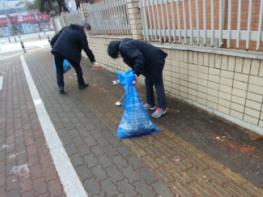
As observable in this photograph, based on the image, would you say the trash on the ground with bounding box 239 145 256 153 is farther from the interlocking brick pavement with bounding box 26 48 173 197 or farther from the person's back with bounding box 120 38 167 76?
the person's back with bounding box 120 38 167 76

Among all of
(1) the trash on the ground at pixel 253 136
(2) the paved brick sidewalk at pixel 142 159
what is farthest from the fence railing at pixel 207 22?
(2) the paved brick sidewalk at pixel 142 159

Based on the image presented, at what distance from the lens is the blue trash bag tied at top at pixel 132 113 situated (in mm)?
3473

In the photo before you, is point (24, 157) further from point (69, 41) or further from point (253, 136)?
point (253, 136)

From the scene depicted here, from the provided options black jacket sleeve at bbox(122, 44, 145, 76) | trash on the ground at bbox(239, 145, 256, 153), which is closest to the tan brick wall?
trash on the ground at bbox(239, 145, 256, 153)

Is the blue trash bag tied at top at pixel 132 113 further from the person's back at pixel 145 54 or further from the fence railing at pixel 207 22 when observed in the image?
the fence railing at pixel 207 22

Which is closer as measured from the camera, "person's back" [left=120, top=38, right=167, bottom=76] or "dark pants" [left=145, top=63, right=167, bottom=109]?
"person's back" [left=120, top=38, right=167, bottom=76]

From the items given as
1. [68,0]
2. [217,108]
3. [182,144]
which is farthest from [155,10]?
[68,0]

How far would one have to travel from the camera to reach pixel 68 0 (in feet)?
49.1

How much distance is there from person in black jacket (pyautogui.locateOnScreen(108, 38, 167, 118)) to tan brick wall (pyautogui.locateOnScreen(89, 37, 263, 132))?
553 millimetres

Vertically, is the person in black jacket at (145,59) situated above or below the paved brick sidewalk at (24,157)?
above

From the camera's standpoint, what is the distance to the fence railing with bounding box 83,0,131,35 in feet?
19.8

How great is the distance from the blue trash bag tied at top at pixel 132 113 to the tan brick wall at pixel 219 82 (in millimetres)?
1111

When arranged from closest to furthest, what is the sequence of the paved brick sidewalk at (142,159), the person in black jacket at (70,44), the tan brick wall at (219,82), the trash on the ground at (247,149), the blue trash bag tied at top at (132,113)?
the paved brick sidewalk at (142,159), the trash on the ground at (247,149), the tan brick wall at (219,82), the blue trash bag tied at top at (132,113), the person in black jacket at (70,44)

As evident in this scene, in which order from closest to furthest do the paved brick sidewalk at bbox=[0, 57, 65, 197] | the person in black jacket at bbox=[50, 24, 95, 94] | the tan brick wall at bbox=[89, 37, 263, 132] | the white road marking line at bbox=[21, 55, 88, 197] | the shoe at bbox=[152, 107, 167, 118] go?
the white road marking line at bbox=[21, 55, 88, 197] < the paved brick sidewalk at bbox=[0, 57, 65, 197] < the tan brick wall at bbox=[89, 37, 263, 132] < the shoe at bbox=[152, 107, 167, 118] < the person in black jacket at bbox=[50, 24, 95, 94]
